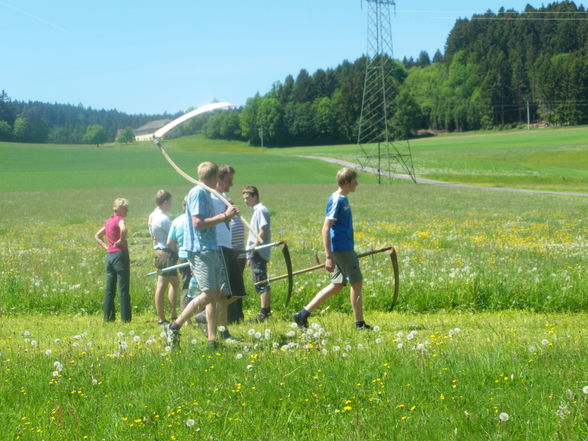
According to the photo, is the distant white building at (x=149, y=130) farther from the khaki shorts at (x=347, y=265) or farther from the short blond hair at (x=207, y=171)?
the khaki shorts at (x=347, y=265)

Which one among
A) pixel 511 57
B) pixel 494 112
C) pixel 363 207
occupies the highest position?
pixel 511 57

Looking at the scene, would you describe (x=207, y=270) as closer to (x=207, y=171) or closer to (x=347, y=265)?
(x=207, y=171)

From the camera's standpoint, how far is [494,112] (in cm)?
15500

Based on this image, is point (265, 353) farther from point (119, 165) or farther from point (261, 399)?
point (119, 165)

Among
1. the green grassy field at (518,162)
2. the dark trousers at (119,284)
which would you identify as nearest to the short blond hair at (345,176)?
the dark trousers at (119,284)

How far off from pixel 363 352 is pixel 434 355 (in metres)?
0.65

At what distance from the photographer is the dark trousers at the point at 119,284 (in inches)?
340

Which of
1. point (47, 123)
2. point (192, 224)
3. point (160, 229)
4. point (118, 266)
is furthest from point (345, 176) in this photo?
point (47, 123)

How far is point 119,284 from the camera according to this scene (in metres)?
8.68

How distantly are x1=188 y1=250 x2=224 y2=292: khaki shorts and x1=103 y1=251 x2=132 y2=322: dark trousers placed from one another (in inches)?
92.3

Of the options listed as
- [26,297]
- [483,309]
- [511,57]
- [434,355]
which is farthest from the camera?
[511,57]

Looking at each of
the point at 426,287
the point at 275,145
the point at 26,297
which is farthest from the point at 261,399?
the point at 275,145

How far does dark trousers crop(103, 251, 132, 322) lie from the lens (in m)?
8.65

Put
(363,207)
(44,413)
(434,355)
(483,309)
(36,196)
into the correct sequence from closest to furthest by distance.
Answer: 1. (44,413)
2. (434,355)
3. (483,309)
4. (363,207)
5. (36,196)
